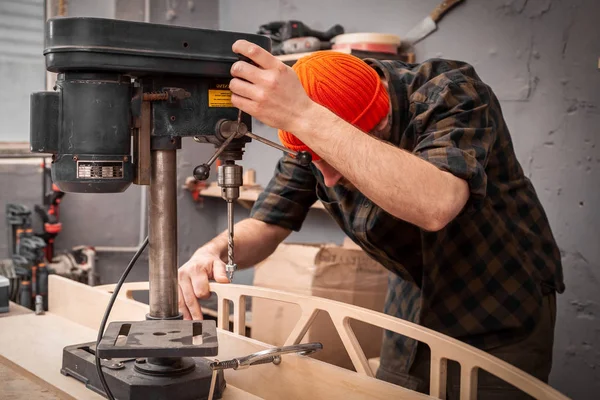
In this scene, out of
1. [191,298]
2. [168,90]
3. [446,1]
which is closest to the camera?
[168,90]

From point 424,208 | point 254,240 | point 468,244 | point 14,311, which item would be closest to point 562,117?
point 468,244

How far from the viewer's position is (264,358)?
1.21 metres

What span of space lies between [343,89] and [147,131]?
431 millimetres

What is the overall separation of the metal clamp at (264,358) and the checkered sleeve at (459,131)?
40 centimetres

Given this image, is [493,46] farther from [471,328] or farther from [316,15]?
[471,328]

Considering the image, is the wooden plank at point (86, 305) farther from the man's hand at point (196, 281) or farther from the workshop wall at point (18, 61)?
the workshop wall at point (18, 61)

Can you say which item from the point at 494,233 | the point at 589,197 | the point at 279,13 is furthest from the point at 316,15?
the point at 494,233

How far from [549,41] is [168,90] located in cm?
189

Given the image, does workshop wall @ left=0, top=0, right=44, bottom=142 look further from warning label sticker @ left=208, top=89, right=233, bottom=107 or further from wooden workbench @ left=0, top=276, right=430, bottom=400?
warning label sticker @ left=208, top=89, right=233, bottom=107

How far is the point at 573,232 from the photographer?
8.40 ft

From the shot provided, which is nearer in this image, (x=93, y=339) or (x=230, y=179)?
(x=230, y=179)

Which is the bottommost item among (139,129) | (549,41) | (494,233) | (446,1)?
(494,233)

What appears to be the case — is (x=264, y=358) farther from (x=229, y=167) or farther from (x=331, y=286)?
(x=331, y=286)

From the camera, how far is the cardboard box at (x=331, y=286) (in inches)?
105
